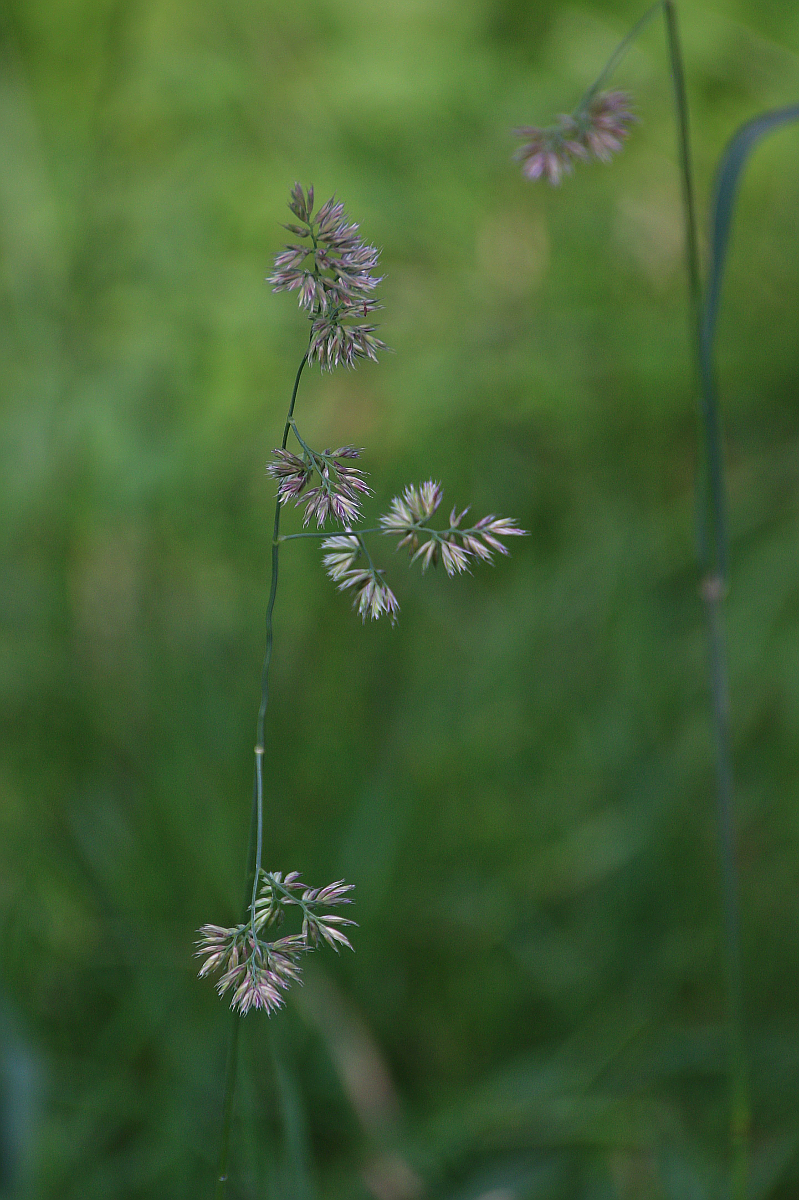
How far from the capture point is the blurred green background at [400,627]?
4.26ft

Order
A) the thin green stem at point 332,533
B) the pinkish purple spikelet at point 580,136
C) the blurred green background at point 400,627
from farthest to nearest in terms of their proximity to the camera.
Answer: the blurred green background at point 400,627 → the pinkish purple spikelet at point 580,136 → the thin green stem at point 332,533

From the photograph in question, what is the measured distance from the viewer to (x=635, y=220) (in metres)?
2.63

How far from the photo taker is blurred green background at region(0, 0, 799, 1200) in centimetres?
130

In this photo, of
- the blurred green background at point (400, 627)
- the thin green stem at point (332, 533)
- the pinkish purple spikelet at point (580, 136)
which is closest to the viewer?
the thin green stem at point (332, 533)

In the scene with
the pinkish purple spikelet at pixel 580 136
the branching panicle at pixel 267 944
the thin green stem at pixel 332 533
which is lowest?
the branching panicle at pixel 267 944

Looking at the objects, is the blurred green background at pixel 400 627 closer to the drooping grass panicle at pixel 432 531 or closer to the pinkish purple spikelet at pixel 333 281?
the drooping grass panicle at pixel 432 531

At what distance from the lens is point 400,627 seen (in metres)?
2.04

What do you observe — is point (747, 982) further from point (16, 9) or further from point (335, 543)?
point (16, 9)

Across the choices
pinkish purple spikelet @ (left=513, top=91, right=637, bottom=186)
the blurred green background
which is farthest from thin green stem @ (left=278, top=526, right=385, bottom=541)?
the blurred green background

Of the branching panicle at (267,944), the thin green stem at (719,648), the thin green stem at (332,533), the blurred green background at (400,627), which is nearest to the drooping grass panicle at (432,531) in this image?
the thin green stem at (332,533)

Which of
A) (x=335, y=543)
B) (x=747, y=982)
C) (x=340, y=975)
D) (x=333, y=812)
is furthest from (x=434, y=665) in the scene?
(x=335, y=543)

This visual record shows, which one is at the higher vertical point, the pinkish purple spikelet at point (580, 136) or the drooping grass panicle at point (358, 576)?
the pinkish purple spikelet at point (580, 136)

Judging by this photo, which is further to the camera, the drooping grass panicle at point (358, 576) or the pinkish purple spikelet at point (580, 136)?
the pinkish purple spikelet at point (580, 136)

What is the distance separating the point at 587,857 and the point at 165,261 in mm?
1829
